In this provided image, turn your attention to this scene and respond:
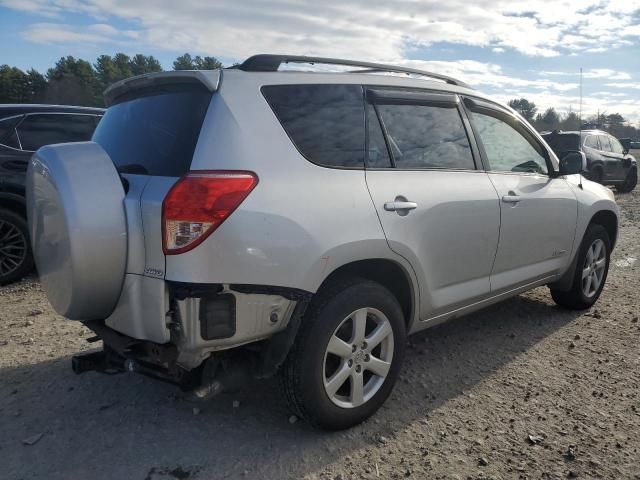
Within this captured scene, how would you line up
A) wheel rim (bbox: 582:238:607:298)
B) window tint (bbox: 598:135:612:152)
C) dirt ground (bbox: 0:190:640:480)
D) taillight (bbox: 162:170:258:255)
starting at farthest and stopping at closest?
window tint (bbox: 598:135:612:152) → wheel rim (bbox: 582:238:607:298) → dirt ground (bbox: 0:190:640:480) → taillight (bbox: 162:170:258:255)

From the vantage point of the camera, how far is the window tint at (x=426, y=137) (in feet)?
10.2

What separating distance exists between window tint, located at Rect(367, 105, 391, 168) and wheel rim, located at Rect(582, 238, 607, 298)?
270 centimetres

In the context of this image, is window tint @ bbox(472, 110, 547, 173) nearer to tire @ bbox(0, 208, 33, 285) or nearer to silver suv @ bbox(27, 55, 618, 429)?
silver suv @ bbox(27, 55, 618, 429)

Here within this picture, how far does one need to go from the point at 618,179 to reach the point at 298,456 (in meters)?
15.4

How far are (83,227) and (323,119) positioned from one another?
1.27m

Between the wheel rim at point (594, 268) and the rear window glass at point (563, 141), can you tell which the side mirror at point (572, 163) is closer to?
the wheel rim at point (594, 268)

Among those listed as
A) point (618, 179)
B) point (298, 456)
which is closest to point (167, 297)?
point (298, 456)

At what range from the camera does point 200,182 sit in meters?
2.25

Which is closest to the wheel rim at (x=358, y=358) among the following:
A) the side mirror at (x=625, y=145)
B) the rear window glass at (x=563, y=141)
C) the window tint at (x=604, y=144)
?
the rear window glass at (x=563, y=141)

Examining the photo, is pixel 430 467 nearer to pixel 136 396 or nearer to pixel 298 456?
pixel 298 456

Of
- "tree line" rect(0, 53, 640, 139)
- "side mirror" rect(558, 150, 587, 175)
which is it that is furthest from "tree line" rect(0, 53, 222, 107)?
"side mirror" rect(558, 150, 587, 175)

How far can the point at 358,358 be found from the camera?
2816 mm

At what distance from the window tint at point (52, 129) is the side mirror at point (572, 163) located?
5.14 metres

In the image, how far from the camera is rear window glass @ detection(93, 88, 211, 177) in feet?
7.86
